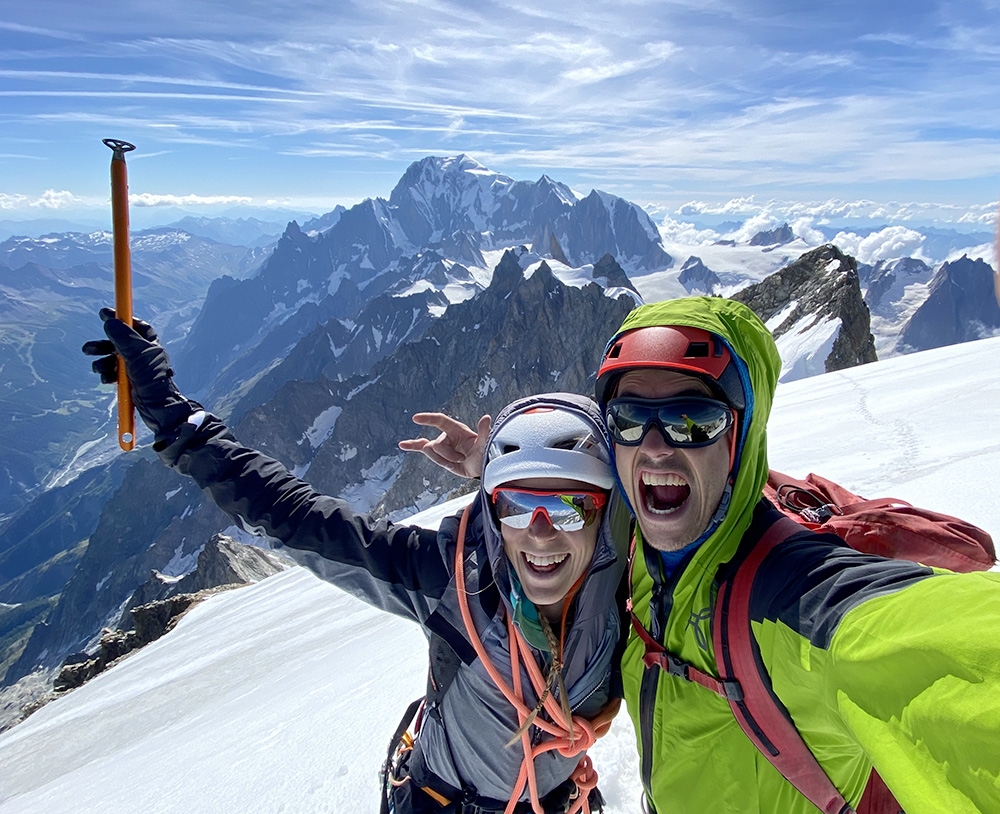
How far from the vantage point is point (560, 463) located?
2.78 m

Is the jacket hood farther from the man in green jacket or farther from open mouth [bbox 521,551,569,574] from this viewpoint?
open mouth [bbox 521,551,569,574]

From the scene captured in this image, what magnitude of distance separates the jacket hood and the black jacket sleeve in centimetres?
144

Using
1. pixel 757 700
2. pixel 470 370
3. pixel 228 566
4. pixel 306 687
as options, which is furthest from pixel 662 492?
pixel 470 370

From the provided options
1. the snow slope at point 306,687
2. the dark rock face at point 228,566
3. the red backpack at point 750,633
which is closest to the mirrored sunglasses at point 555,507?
the red backpack at point 750,633

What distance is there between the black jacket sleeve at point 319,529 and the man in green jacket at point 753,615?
1.16 metres

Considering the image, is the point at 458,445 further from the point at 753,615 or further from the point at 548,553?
the point at 753,615

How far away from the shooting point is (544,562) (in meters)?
2.79

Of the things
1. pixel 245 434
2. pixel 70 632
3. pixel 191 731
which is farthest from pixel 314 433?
pixel 191 731

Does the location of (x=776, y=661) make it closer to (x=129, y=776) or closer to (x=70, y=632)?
(x=129, y=776)

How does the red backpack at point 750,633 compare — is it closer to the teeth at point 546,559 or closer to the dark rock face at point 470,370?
the teeth at point 546,559

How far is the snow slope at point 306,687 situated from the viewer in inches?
169

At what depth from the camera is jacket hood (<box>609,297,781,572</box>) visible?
2.32 m

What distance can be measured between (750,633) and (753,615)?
0.06 metres

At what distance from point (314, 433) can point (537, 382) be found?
86.6m
